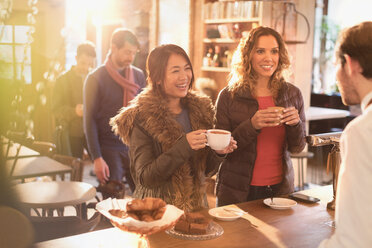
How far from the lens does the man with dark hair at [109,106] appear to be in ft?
11.0

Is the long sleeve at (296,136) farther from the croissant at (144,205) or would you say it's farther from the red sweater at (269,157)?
the croissant at (144,205)

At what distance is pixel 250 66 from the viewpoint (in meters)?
2.51

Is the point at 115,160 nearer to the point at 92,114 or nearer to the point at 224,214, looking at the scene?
the point at 92,114

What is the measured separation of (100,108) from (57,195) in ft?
2.55

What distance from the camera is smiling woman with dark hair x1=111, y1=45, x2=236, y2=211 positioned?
199 cm

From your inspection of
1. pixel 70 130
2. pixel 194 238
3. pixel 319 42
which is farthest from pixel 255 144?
pixel 319 42

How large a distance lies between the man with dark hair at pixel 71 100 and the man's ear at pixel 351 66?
3741 mm

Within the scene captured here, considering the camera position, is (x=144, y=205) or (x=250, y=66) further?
(x=250, y=66)

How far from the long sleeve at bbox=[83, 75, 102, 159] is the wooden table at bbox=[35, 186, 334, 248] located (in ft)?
5.34

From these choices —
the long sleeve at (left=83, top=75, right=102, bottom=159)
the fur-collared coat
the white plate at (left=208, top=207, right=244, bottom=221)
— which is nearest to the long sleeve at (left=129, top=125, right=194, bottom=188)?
the fur-collared coat

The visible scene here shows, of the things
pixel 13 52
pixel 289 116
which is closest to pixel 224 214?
pixel 289 116

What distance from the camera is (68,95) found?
4832 millimetres

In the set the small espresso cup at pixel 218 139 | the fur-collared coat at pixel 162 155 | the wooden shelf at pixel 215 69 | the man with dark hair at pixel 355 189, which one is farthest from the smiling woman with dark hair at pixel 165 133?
the wooden shelf at pixel 215 69

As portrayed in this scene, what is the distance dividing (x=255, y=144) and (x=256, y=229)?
751 millimetres
